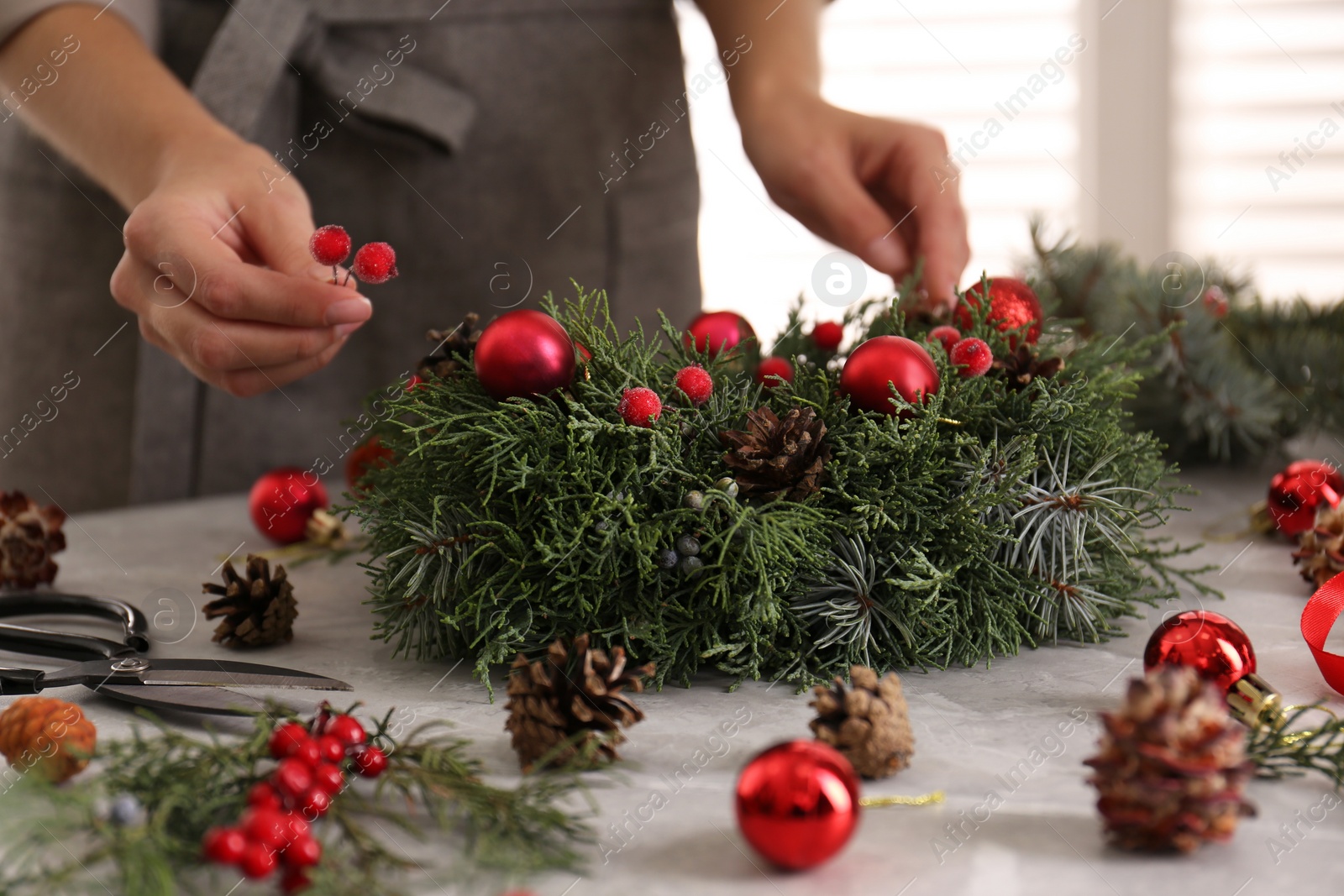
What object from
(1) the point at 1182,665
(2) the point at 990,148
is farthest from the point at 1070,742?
(2) the point at 990,148

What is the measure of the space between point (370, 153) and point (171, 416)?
14.7 inches

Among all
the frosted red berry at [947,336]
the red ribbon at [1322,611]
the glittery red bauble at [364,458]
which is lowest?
the red ribbon at [1322,611]

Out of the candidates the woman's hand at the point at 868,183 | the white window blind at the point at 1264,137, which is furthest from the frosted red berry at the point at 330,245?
the white window blind at the point at 1264,137

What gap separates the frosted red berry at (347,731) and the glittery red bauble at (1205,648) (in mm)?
406

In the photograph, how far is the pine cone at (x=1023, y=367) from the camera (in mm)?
656

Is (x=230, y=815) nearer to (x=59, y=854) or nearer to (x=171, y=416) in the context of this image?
(x=59, y=854)

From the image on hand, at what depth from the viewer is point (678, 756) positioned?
0.51 m

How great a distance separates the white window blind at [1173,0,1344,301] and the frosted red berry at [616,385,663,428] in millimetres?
2156

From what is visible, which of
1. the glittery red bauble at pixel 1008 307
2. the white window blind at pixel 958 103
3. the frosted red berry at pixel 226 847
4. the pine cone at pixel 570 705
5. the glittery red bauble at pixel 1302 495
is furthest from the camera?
the white window blind at pixel 958 103

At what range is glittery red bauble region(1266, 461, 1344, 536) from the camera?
0.84 metres

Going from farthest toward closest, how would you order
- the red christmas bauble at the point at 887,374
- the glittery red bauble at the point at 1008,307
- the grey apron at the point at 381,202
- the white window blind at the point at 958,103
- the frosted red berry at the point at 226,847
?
the white window blind at the point at 958,103, the grey apron at the point at 381,202, the glittery red bauble at the point at 1008,307, the red christmas bauble at the point at 887,374, the frosted red berry at the point at 226,847

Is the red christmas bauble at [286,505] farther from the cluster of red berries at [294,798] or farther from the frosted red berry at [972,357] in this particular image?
the frosted red berry at [972,357]

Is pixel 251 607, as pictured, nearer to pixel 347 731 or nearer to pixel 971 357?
pixel 347 731

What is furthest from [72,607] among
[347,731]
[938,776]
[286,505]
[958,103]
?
[958,103]
